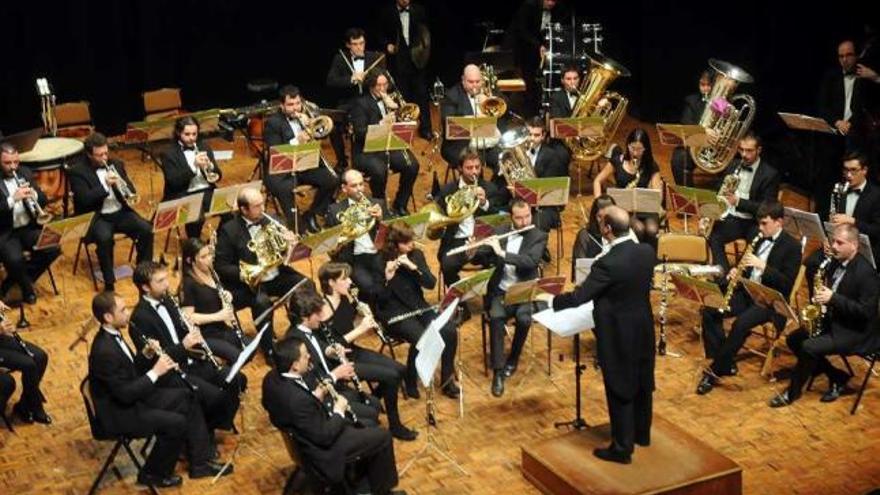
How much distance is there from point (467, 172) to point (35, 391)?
146 inches

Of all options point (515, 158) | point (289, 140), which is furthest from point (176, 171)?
point (515, 158)

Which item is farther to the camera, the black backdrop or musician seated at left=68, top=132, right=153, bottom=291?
the black backdrop

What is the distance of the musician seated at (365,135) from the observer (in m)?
12.4

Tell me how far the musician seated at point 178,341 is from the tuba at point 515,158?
3.47 meters

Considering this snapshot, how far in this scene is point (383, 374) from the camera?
28.9 feet

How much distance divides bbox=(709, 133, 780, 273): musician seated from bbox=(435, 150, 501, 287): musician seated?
1.92 metres

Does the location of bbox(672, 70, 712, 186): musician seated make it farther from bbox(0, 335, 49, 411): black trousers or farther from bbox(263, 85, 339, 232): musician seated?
bbox(0, 335, 49, 411): black trousers

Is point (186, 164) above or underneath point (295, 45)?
underneath

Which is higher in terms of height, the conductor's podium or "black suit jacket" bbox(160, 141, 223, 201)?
"black suit jacket" bbox(160, 141, 223, 201)

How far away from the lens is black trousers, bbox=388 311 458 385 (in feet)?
31.0

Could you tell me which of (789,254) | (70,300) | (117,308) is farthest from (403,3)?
(117,308)

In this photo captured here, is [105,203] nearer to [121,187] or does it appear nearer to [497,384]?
[121,187]

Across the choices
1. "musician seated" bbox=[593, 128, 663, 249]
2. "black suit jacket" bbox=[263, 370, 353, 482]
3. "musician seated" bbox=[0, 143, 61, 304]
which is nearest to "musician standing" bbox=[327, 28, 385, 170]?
"musician seated" bbox=[593, 128, 663, 249]

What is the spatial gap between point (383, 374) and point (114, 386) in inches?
68.6
